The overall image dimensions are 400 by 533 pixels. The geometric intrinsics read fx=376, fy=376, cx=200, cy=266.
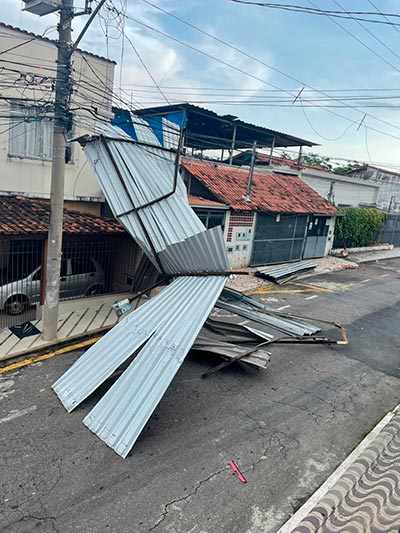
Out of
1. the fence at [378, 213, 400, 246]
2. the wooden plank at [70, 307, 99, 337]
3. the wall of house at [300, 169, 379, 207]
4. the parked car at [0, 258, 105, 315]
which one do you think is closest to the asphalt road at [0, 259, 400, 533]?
the wooden plank at [70, 307, 99, 337]

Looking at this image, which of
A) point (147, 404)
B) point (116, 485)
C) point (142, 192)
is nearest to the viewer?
point (116, 485)

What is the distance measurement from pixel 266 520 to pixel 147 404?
1.93 m

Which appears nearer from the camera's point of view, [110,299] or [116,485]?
[116,485]

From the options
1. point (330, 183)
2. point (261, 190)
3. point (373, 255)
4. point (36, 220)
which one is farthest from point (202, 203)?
point (373, 255)

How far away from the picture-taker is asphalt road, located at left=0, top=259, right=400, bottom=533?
13.2ft

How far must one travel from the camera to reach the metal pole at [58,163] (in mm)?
7285

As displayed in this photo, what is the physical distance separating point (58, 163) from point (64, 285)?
11.7ft

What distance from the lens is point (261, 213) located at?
55.4ft

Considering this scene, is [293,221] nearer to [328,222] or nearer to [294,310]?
[328,222]

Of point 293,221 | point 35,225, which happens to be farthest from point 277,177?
point 35,225

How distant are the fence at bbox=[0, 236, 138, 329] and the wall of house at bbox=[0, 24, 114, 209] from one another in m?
2.03

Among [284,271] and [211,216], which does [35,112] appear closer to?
[211,216]

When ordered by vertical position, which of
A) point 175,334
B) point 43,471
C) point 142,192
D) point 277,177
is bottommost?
point 43,471

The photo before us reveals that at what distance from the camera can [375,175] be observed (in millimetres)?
31406
